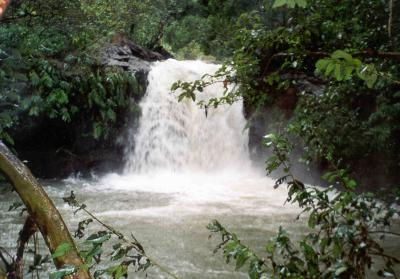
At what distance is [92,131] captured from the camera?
10.5 m

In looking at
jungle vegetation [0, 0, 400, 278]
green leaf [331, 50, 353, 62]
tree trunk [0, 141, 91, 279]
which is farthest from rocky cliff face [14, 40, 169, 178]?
green leaf [331, 50, 353, 62]

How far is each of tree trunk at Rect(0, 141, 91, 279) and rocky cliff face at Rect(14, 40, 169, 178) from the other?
325 inches

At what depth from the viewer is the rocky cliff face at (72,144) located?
10195 millimetres

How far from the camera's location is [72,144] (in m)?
10.6

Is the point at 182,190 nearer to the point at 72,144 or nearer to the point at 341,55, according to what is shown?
the point at 72,144

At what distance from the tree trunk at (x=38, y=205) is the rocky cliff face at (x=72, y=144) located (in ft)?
27.1

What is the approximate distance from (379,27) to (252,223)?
294 centimetres

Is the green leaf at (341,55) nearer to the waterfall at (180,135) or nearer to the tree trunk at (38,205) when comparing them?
the tree trunk at (38,205)

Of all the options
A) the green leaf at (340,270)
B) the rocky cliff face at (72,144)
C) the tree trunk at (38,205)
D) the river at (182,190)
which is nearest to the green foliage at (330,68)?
the river at (182,190)

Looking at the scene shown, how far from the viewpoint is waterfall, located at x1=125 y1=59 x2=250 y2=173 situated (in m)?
11.2

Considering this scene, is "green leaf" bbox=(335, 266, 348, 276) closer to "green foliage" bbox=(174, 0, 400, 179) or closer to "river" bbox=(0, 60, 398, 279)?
"green foliage" bbox=(174, 0, 400, 179)

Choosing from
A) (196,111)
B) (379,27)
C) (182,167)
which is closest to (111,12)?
(196,111)

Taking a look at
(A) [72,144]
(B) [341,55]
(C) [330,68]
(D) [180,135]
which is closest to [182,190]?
(D) [180,135]

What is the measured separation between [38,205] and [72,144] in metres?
8.94
